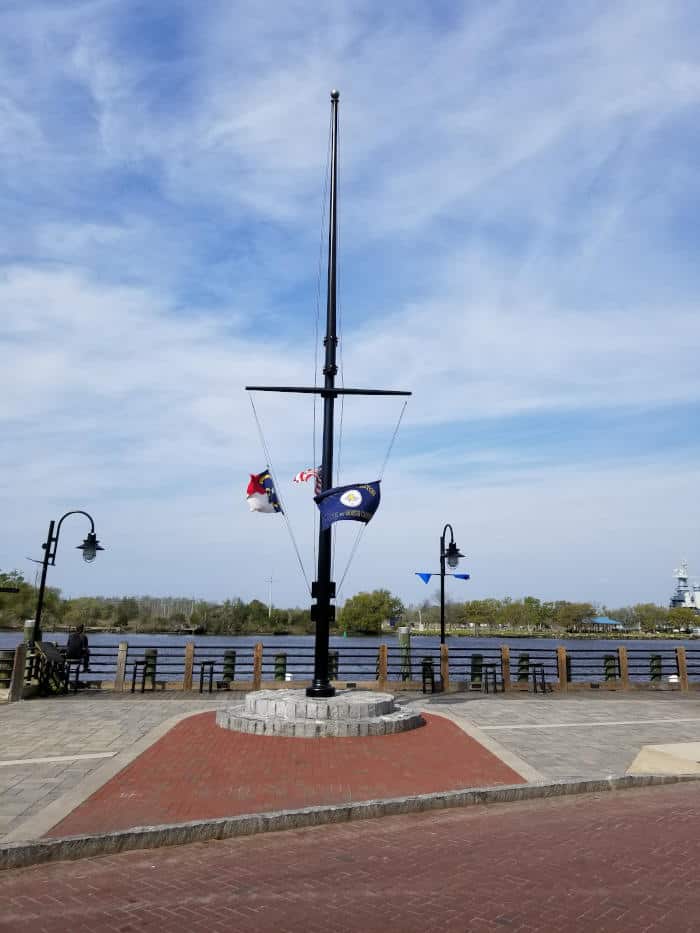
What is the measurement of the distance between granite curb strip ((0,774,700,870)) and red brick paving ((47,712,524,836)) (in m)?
0.30

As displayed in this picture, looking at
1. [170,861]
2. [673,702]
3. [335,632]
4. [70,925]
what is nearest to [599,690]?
[673,702]

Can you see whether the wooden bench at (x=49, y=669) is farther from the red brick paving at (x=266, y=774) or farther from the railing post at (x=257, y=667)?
the red brick paving at (x=266, y=774)

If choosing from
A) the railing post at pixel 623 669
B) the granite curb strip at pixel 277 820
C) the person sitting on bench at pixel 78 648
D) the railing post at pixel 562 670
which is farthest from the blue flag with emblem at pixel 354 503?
the railing post at pixel 623 669

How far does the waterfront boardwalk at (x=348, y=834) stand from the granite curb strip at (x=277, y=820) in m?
0.10

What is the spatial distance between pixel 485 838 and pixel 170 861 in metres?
2.95

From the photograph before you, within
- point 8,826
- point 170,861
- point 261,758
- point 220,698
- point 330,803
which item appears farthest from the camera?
point 220,698

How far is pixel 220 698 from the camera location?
17.0 meters

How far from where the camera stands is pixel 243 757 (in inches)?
396

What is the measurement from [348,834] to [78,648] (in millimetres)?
13286

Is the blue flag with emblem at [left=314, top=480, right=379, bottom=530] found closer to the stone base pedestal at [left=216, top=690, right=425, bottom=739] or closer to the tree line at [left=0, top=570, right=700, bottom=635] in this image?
the stone base pedestal at [left=216, top=690, right=425, bottom=739]

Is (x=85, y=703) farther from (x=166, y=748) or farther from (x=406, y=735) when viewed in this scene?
(x=406, y=735)

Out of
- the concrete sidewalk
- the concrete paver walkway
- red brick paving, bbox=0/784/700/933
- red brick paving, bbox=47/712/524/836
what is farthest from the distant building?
red brick paving, bbox=0/784/700/933

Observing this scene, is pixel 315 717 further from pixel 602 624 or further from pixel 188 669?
pixel 602 624

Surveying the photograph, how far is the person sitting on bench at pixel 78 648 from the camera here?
18031mm
